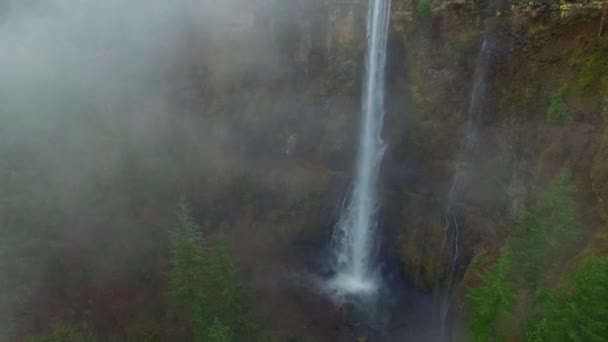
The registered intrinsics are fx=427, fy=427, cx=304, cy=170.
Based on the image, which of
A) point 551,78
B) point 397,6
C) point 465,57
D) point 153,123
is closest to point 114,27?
point 153,123

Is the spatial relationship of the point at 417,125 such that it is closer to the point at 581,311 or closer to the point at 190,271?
the point at 190,271

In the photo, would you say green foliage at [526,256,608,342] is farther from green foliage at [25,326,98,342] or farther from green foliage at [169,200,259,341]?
green foliage at [25,326,98,342]

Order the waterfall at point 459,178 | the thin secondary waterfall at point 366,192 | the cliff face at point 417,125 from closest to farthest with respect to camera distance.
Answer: the cliff face at point 417,125
the waterfall at point 459,178
the thin secondary waterfall at point 366,192

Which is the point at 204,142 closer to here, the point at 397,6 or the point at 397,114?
the point at 397,114

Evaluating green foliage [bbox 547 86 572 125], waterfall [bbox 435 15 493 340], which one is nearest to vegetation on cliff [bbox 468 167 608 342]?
green foliage [bbox 547 86 572 125]

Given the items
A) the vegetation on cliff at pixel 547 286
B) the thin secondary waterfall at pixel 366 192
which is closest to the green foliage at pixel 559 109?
the vegetation on cliff at pixel 547 286

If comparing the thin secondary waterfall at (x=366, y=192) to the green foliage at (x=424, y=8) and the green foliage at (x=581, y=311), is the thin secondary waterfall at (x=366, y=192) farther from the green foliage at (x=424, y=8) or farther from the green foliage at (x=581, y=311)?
the green foliage at (x=581, y=311)

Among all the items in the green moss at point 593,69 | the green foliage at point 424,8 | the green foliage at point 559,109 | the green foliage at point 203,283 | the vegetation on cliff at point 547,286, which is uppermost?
the green foliage at point 424,8
